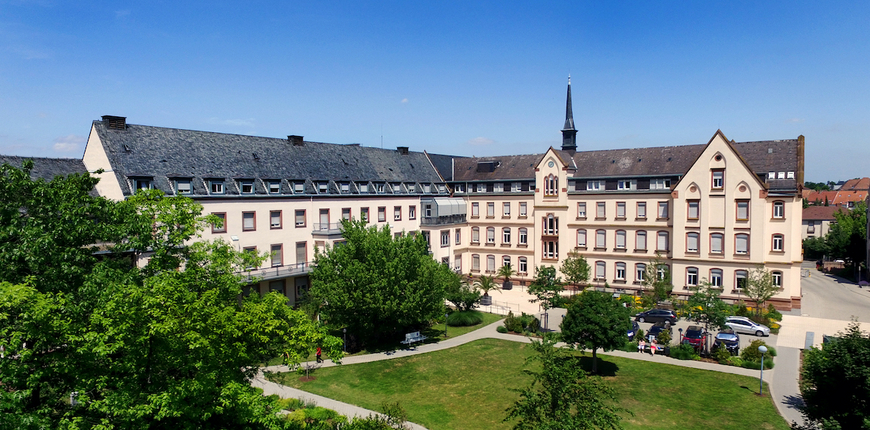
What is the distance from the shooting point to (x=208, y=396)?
15312 millimetres

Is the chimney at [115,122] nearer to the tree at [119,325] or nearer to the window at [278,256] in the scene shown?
the window at [278,256]

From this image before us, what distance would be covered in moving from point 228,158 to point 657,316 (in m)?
39.9

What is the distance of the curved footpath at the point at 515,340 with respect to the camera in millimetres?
27281

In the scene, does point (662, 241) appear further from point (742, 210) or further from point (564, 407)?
point (564, 407)

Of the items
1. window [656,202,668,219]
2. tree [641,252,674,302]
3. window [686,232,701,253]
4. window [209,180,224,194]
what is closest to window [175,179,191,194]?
window [209,180,224,194]

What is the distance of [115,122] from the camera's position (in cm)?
4144

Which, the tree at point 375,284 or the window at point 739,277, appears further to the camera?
the window at point 739,277

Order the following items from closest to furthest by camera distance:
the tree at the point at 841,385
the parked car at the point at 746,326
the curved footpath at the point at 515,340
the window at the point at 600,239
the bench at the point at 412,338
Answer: the tree at the point at 841,385, the curved footpath at the point at 515,340, the bench at the point at 412,338, the parked car at the point at 746,326, the window at the point at 600,239

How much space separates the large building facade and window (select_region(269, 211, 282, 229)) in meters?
0.09

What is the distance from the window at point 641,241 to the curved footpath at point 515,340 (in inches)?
745

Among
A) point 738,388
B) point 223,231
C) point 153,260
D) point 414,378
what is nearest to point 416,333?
point 414,378

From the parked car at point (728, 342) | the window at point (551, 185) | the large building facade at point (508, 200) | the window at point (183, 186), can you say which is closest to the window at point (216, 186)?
the large building facade at point (508, 200)

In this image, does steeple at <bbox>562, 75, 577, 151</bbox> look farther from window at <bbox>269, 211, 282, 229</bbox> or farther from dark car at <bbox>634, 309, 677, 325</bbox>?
window at <bbox>269, 211, 282, 229</bbox>

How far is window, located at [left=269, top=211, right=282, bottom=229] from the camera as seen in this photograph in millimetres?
46656
